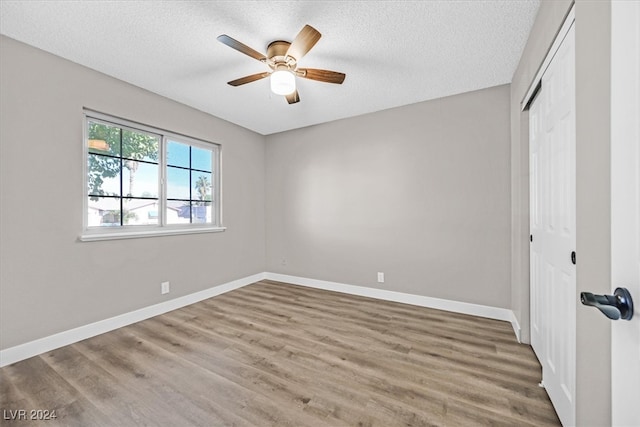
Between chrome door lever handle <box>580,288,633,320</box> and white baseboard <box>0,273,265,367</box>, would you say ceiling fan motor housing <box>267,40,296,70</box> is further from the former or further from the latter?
white baseboard <box>0,273,265,367</box>

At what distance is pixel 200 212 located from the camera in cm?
366

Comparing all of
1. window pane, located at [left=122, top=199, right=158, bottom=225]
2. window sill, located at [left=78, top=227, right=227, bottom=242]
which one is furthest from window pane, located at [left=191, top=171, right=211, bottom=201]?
window pane, located at [left=122, top=199, right=158, bottom=225]

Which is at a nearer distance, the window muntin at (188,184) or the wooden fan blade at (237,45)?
the wooden fan blade at (237,45)

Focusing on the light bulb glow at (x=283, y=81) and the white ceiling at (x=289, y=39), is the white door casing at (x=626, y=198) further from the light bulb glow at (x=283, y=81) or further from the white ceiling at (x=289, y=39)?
the light bulb glow at (x=283, y=81)

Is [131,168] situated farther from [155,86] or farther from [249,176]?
[249,176]

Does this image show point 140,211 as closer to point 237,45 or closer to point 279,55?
point 237,45

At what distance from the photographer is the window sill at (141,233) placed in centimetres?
245

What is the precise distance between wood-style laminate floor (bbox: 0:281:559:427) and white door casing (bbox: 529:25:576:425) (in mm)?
237

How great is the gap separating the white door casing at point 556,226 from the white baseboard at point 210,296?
2.66 feet

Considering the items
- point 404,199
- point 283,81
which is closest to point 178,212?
point 283,81

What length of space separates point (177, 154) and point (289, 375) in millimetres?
2961

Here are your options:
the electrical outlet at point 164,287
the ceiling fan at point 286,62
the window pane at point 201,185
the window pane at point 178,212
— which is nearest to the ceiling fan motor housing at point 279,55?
the ceiling fan at point 286,62

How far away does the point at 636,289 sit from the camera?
0.49 meters

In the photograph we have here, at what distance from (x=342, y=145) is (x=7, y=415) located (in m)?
3.82
